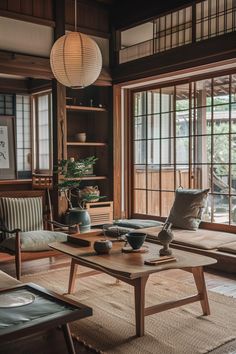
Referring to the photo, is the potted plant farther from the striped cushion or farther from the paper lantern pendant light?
the paper lantern pendant light

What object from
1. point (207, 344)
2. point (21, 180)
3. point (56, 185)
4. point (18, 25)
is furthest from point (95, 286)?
point (21, 180)

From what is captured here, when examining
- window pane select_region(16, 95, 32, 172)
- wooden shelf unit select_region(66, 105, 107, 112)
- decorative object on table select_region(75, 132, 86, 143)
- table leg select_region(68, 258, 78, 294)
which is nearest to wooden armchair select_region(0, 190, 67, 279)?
table leg select_region(68, 258, 78, 294)

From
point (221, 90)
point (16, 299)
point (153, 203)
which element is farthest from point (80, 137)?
point (16, 299)

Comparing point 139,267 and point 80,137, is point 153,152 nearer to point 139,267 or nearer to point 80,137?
point 80,137

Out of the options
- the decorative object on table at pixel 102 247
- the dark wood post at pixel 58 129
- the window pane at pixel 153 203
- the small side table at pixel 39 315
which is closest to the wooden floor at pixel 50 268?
the small side table at pixel 39 315

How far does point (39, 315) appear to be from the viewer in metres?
2.10

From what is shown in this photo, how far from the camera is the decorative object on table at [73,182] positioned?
4793mm

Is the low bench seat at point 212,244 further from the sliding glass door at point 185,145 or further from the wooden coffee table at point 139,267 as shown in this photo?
the wooden coffee table at point 139,267

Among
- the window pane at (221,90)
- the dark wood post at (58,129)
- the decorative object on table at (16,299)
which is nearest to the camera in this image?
the decorative object on table at (16,299)

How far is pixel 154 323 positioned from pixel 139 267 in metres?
0.49

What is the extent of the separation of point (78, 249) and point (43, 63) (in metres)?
2.80

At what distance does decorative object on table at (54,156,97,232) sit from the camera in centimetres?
479

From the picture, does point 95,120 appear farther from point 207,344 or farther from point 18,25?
point 207,344

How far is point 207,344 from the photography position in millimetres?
2568
